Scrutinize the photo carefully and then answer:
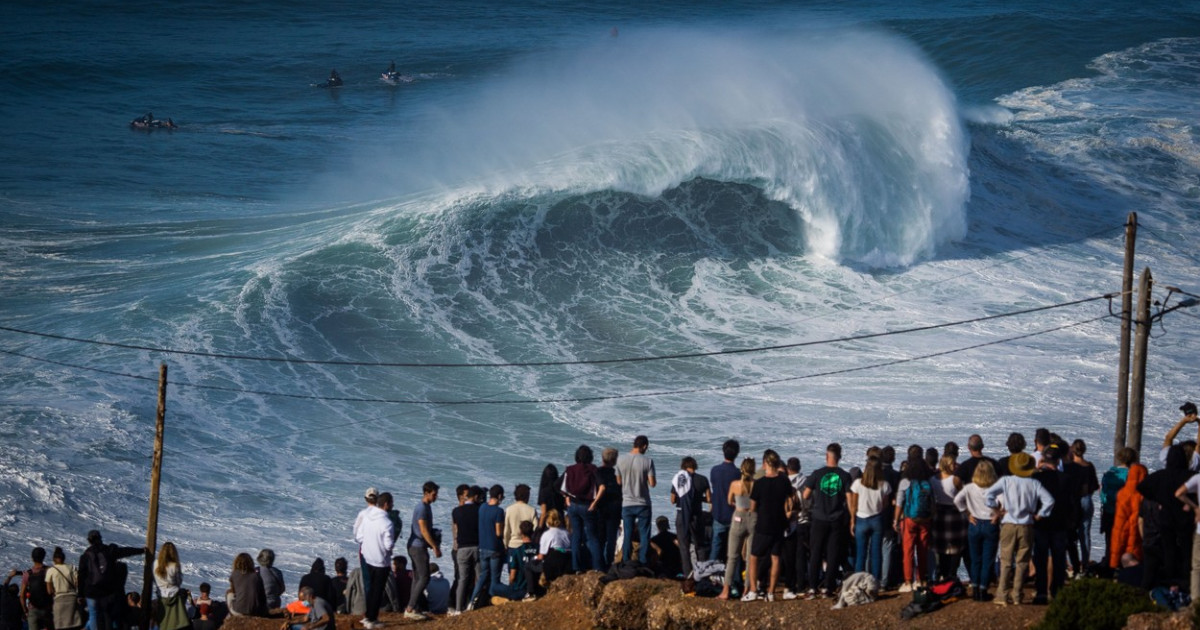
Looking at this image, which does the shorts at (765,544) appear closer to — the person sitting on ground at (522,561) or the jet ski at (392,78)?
the person sitting on ground at (522,561)

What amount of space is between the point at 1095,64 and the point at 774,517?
141ft

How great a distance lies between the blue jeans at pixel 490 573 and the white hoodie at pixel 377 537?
81 cm

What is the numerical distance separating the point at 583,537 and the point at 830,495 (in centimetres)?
223

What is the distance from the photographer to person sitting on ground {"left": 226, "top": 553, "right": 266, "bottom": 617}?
476 inches

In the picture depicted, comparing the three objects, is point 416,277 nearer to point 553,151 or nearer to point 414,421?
point 414,421

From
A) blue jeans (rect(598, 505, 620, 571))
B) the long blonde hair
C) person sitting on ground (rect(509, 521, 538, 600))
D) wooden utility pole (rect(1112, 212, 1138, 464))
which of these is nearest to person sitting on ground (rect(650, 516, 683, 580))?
blue jeans (rect(598, 505, 620, 571))

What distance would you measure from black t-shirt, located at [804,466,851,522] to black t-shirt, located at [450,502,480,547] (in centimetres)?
283

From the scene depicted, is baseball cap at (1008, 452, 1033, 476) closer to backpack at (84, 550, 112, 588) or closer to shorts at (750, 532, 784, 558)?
shorts at (750, 532, 784, 558)

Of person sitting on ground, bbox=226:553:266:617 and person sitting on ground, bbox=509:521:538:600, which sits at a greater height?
person sitting on ground, bbox=509:521:538:600

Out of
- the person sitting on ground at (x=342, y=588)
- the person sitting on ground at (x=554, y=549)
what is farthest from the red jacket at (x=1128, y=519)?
the person sitting on ground at (x=342, y=588)

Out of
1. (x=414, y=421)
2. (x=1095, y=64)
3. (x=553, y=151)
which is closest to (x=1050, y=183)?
(x=553, y=151)

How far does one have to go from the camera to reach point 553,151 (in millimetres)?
32781

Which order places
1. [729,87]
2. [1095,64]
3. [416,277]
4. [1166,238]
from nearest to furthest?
[416,277]
[1166,238]
[729,87]
[1095,64]

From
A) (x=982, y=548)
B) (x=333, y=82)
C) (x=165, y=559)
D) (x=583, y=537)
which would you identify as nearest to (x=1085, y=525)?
(x=982, y=548)
